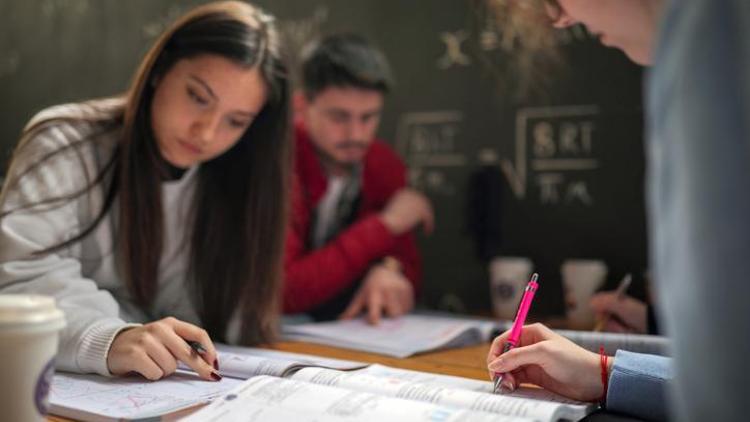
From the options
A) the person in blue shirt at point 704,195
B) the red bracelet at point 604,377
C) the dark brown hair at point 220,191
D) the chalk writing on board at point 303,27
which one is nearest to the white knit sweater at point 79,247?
the dark brown hair at point 220,191

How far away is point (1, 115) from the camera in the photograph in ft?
8.58

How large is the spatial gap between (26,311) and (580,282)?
4.24 ft

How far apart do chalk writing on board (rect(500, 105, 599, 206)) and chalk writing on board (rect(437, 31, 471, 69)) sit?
229 mm

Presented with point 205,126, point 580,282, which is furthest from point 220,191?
point 580,282

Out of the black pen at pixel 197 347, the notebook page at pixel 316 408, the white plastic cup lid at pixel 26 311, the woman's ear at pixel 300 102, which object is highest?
the woman's ear at pixel 300 102

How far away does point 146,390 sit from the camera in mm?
873

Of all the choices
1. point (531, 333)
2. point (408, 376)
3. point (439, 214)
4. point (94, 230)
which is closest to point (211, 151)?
point (94, 230)

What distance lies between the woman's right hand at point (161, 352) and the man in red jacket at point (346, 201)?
2.34 ft

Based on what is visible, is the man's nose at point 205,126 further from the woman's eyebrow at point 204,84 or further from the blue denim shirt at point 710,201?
the blue denim shirt at point 710,201

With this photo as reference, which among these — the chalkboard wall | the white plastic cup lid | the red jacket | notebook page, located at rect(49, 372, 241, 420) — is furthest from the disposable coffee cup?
the chalkboard wall

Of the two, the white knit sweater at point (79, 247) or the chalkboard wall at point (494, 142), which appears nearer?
the white knit sweater at point (79, 247)

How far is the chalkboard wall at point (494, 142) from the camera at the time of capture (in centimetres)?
181

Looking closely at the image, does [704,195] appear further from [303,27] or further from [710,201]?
[303,27]

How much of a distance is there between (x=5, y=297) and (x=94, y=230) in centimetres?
57
